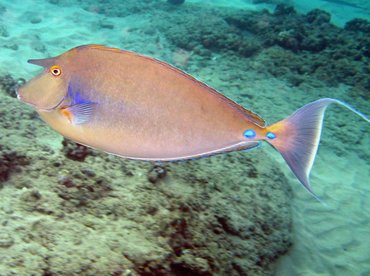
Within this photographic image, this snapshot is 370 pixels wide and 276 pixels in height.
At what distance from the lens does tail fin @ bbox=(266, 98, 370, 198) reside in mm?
1243

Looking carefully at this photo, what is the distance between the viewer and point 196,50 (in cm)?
855

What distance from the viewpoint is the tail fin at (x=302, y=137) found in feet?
4.08

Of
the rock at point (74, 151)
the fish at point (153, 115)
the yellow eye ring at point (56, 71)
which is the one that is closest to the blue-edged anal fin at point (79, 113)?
the fish at point (153, 115)

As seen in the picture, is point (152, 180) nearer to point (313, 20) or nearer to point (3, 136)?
point (3, 136)

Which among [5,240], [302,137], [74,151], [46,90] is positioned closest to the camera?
[302,137]

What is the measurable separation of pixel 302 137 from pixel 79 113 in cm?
91

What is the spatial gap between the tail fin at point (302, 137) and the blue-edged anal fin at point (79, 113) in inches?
29.0

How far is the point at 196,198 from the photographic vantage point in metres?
2.56

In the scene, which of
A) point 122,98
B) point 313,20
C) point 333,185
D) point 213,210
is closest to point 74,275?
point 122,98

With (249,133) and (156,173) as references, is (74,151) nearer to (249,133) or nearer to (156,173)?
(156,173)

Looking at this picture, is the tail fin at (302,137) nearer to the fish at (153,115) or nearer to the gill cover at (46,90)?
the fish at (153,115)

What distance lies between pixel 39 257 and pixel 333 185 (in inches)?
167


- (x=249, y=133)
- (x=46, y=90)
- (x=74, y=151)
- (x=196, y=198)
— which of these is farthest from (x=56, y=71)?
(x=196, y=198)

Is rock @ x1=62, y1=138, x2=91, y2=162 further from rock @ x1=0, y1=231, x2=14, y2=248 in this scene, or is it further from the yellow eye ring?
the yellow eye ring
